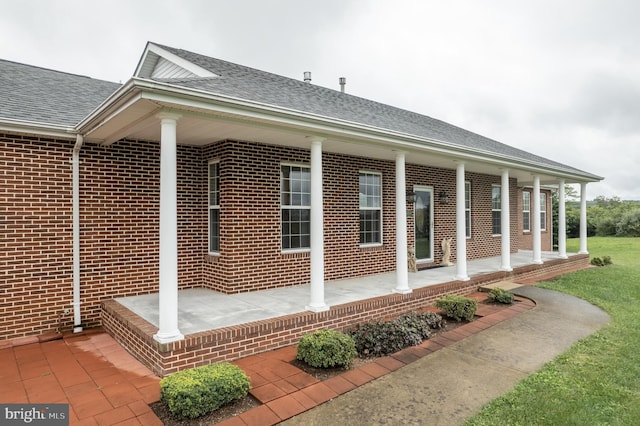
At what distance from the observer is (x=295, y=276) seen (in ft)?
24.5

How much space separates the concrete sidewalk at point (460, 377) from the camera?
129 inches

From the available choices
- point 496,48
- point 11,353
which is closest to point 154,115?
point 11,353

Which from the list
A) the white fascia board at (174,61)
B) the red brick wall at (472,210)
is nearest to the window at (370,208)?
the red brick wall at (472,210)

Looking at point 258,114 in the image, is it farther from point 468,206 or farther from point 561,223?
point 561,223

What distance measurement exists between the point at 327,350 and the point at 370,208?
5182 millimetres

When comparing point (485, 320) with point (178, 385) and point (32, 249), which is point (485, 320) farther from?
point (32, 249)

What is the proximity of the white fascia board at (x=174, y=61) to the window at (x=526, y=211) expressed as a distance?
535 inches

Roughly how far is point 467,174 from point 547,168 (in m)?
2.19

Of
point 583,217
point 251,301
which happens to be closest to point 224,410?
point 251,301

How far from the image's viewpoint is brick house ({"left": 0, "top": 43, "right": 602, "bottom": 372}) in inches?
178

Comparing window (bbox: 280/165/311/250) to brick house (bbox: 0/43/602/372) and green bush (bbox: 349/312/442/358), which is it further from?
green bush (bbox: 349/312/442/358)

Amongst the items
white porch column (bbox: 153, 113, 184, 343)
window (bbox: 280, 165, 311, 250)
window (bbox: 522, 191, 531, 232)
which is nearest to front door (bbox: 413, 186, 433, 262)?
window (bbox: 280, 165, 311, 250)

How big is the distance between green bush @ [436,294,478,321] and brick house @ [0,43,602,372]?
31.4 inches

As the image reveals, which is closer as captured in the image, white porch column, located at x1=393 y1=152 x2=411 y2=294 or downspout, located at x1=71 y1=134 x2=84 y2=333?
downspout, located at x1=71 y1=134 x2=84 y2=333
